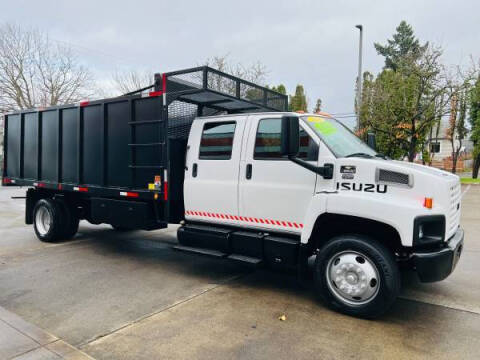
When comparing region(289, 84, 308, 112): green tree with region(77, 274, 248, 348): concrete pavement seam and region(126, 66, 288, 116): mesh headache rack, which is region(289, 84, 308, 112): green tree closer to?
region(126, 66, 288, 116): mesh headache rack

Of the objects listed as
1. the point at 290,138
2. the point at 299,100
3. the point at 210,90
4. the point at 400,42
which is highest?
the point at 400,42

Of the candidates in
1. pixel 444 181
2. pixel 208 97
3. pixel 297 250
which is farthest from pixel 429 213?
pixel 208 97

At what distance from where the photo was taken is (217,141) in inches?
213

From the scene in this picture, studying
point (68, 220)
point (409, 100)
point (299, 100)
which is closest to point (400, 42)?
point (299, 100)

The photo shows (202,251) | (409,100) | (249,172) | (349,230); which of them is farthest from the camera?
(409,100)

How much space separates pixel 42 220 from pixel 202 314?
5329mm

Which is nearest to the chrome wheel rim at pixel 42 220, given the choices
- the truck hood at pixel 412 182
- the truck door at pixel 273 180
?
the truck door at pixel 273 180

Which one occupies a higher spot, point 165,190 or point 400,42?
point 400,42

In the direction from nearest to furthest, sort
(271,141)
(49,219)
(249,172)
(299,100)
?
(271,141), (249,172), (49,219), (299,100)

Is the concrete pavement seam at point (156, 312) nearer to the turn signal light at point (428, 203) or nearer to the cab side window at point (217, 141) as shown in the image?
the cab side window at point (217, 141)

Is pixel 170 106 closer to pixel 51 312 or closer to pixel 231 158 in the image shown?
pixel 231 158

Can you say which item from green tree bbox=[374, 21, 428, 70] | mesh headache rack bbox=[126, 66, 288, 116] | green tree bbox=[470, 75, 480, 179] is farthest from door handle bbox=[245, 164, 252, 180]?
green tree bbox=[374, 21, 428, 70]

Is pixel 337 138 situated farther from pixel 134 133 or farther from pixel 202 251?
pixel 134 133

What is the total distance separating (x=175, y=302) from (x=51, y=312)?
4.43 ft
